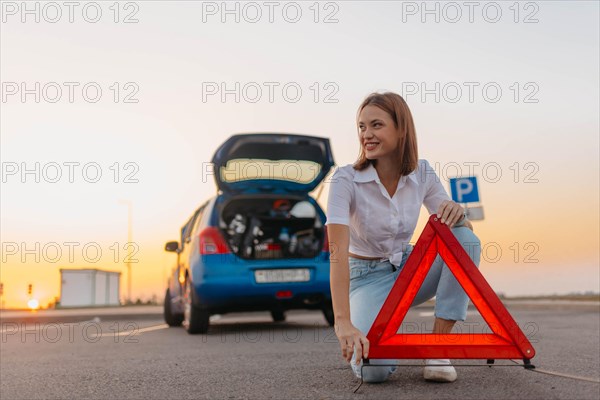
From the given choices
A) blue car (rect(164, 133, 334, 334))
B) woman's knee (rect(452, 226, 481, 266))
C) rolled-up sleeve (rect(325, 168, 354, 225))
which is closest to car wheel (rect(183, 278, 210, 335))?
blue car (rect(164, 133, 334, 334))

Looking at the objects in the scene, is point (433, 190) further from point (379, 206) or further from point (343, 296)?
point (343, 296)

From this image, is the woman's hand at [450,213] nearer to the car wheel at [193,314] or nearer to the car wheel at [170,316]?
the car wheel at [193,314]

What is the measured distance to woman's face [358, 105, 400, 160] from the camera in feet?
13.2

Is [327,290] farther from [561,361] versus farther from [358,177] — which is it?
[358,177]

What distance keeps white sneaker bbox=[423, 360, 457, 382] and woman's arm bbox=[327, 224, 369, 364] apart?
728 millimetres

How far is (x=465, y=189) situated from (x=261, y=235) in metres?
9.46

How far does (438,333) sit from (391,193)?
809mm

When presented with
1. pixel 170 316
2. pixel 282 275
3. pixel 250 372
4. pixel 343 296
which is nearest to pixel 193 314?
pixel 282 275

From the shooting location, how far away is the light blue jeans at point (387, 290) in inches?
165

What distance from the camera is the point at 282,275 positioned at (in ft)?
29.1

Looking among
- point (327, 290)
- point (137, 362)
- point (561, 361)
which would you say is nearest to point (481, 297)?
point (561, 361)

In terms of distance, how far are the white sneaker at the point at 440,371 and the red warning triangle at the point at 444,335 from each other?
35cm

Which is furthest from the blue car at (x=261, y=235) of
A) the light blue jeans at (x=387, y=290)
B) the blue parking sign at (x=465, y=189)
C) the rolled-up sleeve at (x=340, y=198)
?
the blue parking sign at (x=465, y=189)

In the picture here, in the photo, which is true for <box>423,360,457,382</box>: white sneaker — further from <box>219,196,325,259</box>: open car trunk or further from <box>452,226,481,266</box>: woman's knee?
<box>219,196,325,259</box>: open car trunk
